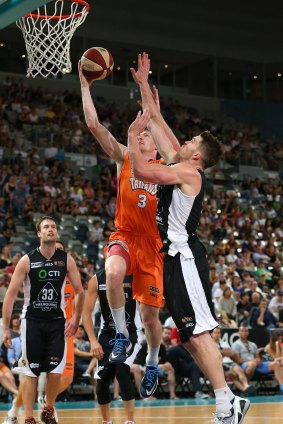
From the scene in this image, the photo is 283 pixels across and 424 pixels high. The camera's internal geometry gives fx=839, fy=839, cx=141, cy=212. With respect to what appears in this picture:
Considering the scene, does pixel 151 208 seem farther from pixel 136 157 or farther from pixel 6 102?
pixel 6 102

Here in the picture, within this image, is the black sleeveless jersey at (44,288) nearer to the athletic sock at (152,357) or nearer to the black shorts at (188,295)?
the athletic sock at (152,357)

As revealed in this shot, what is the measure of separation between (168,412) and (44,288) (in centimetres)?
409

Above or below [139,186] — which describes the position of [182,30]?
above

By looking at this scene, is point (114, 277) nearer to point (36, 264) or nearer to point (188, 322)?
point (188, 322)

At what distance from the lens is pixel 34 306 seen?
926 cm

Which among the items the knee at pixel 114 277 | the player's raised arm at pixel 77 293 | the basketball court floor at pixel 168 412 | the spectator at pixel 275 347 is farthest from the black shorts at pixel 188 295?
the spectator at pixel 275 347

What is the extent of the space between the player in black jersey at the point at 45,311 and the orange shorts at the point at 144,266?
53.6 inches

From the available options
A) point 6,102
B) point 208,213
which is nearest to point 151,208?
point 208,213

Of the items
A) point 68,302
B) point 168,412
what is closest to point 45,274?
point 68,302

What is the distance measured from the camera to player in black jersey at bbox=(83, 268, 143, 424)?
357 inches

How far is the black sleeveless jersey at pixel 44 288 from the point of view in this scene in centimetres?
927

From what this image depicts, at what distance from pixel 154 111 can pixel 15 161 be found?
15.2m

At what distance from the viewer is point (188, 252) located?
7.28m

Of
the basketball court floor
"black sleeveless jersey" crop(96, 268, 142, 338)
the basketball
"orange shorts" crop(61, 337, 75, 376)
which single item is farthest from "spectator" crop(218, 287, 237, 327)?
the basketball
